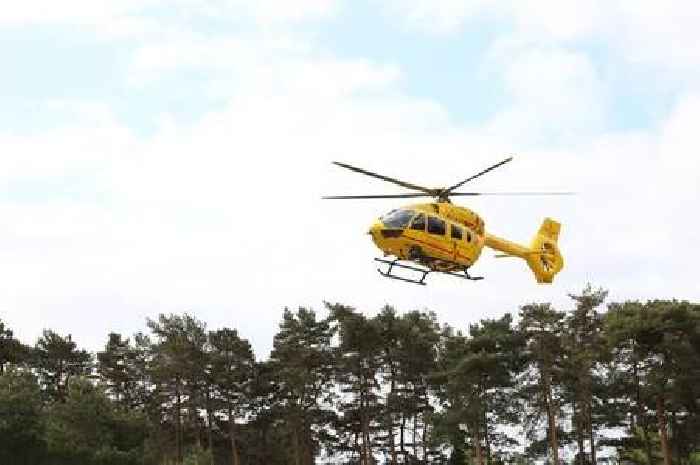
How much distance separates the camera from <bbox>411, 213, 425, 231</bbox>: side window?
109ft

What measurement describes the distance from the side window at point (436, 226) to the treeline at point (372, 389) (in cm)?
2133

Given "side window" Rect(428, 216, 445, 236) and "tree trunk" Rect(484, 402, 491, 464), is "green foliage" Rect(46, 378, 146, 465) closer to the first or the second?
"tree trunk" Rect(484, 402, 491, 464)

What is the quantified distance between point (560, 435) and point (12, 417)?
116 feet

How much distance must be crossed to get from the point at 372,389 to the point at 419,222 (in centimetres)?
3480

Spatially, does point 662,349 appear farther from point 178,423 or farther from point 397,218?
point 178,423

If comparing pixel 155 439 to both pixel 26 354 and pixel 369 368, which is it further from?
pixel 369 368

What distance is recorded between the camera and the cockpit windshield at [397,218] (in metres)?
33.2

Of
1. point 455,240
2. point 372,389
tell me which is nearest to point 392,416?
point 372,389

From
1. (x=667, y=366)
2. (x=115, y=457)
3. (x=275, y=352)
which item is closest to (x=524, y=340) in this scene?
(x=667, y=366)

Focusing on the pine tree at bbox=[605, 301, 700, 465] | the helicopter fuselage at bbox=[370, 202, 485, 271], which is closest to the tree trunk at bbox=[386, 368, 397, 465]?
the pine tree at bbox=[605, 301, 700, 465]

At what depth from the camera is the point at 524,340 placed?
195 feet

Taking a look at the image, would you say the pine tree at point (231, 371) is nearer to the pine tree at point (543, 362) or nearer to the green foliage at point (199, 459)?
the green foliage at point (199, 459)

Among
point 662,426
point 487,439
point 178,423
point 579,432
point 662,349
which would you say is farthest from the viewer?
point 178,423

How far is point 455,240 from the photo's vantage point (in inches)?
1362
